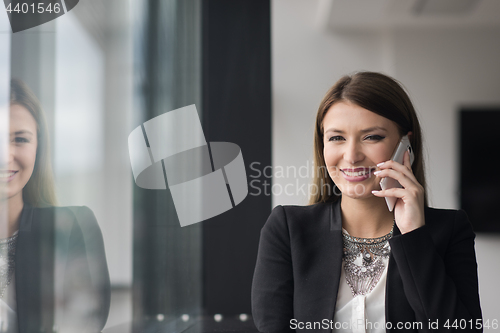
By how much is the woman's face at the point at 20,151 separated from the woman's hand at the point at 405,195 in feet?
2.02

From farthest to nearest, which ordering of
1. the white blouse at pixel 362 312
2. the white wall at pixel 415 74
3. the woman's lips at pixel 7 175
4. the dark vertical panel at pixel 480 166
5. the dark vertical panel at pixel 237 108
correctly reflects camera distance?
the dark vertical panel at pixel 480 166, the white wall at pixel 415 74, the dark vertical panel at pixel 237 108, the white blouse at pixel 362 312, the woman's lips at pixel 7 175

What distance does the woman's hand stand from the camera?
0.73 meters

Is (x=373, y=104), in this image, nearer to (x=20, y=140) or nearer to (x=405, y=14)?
(x=20, y=140)

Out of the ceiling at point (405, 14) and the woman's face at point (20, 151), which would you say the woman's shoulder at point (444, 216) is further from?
the ceiling at point (405, 14)

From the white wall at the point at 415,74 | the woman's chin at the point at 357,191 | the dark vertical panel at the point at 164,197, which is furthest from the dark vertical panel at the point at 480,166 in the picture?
the dark vertical panel at the point at 164,197

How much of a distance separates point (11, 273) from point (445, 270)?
2.49 ft

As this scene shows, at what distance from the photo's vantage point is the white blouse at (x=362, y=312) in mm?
725

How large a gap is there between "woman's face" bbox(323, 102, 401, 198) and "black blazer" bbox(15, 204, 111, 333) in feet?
1.54

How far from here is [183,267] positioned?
87 cm

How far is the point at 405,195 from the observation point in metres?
0.74

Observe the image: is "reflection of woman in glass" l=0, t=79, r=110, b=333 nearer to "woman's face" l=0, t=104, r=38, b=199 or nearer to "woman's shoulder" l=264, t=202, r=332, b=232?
"woman's face" l=0, t=104, r=38, b=199

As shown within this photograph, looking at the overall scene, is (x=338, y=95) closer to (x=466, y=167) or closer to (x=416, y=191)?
(x=416, y=191)

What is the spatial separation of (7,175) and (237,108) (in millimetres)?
516

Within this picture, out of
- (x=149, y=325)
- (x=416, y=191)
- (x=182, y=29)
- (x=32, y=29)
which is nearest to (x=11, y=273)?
(x=149, y=325)
